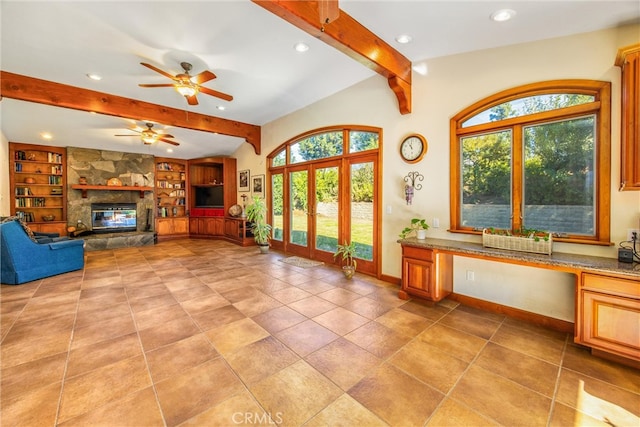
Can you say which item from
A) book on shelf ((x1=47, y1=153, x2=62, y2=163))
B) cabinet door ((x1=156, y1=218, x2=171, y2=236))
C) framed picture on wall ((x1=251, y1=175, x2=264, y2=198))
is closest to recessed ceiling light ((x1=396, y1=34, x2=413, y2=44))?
framed picture on wall ((x1=251, y1=175, x2=264, y2=198))

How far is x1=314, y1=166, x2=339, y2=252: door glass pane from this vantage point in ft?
16.8

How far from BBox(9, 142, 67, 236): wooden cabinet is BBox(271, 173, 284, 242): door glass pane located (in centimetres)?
565

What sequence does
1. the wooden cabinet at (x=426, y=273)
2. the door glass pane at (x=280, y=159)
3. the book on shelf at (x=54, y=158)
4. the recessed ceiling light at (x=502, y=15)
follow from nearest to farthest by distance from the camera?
the recessed ceiling light at (x=502, y=15), the wooden cabinet at (x=426, y=273), the door glass pane at (x=280, y=159), the book on shelf at (x=54, y=158)

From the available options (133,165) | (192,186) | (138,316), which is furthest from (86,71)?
(192,186)

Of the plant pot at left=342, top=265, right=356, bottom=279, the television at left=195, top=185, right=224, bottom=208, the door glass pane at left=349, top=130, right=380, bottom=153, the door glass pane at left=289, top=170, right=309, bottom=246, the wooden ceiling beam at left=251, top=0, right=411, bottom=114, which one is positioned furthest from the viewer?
the television at left=195, top=185, right=224, bottom=208

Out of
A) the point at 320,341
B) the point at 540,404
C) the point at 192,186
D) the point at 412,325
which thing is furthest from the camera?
the point at 192,186

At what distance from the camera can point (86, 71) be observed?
389cm

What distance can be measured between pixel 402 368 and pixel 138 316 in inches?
114

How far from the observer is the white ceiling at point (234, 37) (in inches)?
98.0

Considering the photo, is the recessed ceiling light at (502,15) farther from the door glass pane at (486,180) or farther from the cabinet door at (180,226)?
the cabinet door at (180,226)

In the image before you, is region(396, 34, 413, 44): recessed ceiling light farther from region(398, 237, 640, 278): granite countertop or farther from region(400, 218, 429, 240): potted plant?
region(398, 237, 640, 278): granite countertop

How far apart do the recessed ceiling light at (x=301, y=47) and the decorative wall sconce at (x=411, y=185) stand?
223cm

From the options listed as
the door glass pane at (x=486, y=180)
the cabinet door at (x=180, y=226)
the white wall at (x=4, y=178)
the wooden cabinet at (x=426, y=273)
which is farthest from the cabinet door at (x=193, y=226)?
the door glass pane at (x=486, y=180)

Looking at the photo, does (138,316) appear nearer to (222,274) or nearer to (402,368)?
(222,274)
